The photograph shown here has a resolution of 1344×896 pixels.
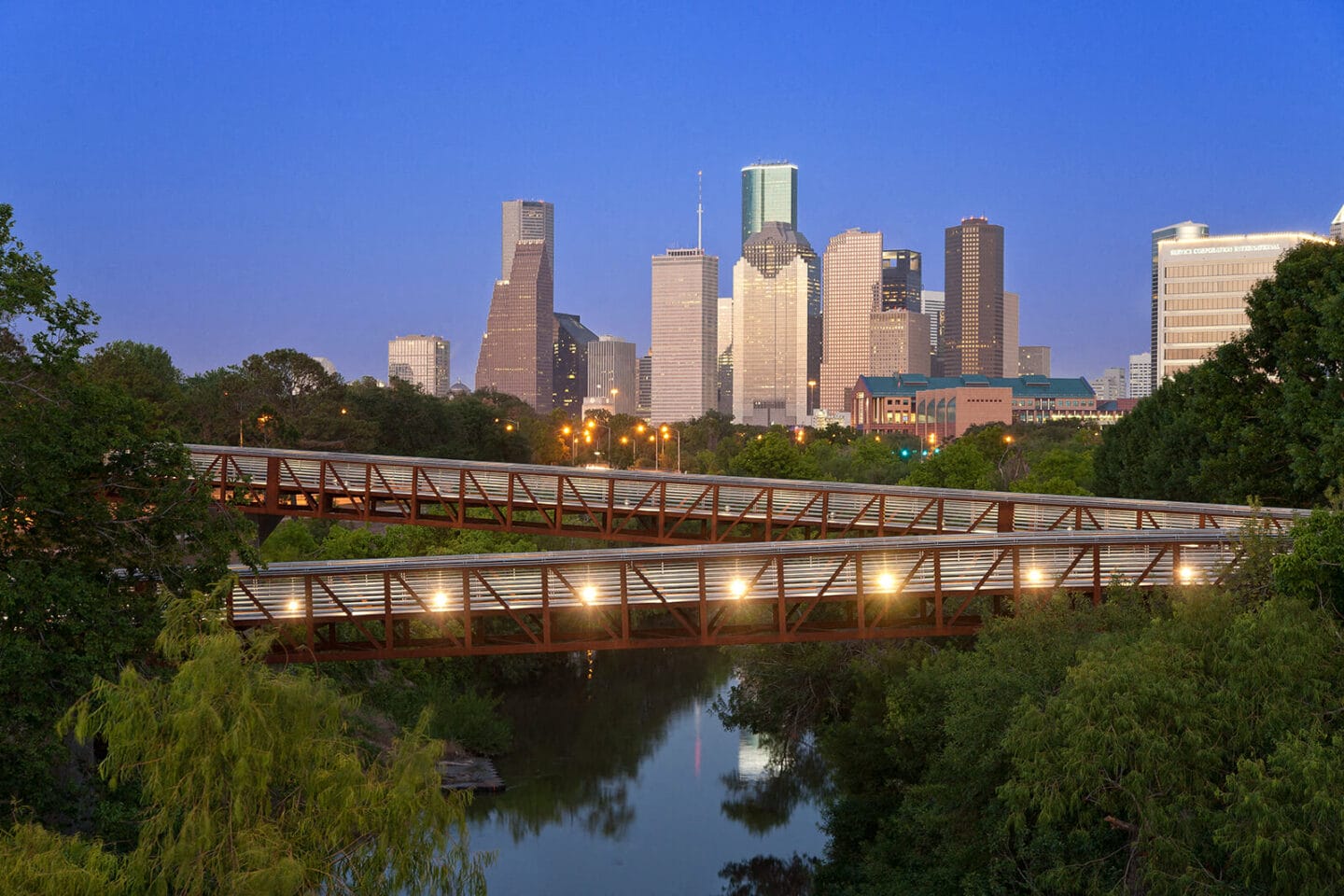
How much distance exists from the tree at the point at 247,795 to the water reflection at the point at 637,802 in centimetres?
1850

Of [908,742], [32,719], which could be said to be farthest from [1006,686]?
[32,719]

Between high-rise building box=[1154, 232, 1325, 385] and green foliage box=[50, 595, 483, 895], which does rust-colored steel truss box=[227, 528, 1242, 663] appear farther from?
high-rise building box=[1154, 232, 1325, 385]

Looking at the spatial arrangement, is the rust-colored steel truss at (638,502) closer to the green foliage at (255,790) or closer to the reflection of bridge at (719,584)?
the reflection of bridge at (719,584)

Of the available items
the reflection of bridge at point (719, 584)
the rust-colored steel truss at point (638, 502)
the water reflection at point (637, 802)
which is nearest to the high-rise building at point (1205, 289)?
the rust-colored steel truss at point (638, 502)

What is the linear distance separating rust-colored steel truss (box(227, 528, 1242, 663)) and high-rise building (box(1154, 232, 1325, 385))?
134024 mm

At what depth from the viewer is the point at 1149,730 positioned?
20.1m

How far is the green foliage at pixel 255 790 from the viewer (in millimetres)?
14789

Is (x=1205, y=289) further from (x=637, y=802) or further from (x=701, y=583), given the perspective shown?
(x=701, y=583)

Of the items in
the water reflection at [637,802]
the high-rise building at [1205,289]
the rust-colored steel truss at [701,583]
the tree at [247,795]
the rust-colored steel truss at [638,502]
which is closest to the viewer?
the tree at [247,795]

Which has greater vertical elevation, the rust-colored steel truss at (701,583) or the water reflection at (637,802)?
the rust-colored steel truss at (701,583)

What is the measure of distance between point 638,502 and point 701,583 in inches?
729

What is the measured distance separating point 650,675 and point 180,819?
142ft

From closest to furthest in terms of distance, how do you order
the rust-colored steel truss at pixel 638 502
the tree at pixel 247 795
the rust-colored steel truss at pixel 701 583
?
the tree at pixel 247 795 < the rust-colored steel truss at pixel 701 583 < the rust-colored steel truss at pixel 638 502

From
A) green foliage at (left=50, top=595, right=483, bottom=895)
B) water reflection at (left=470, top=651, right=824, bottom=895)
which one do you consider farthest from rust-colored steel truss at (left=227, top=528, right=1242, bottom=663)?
green foliage at (left=50, top=595, right=483, bottom=895)
